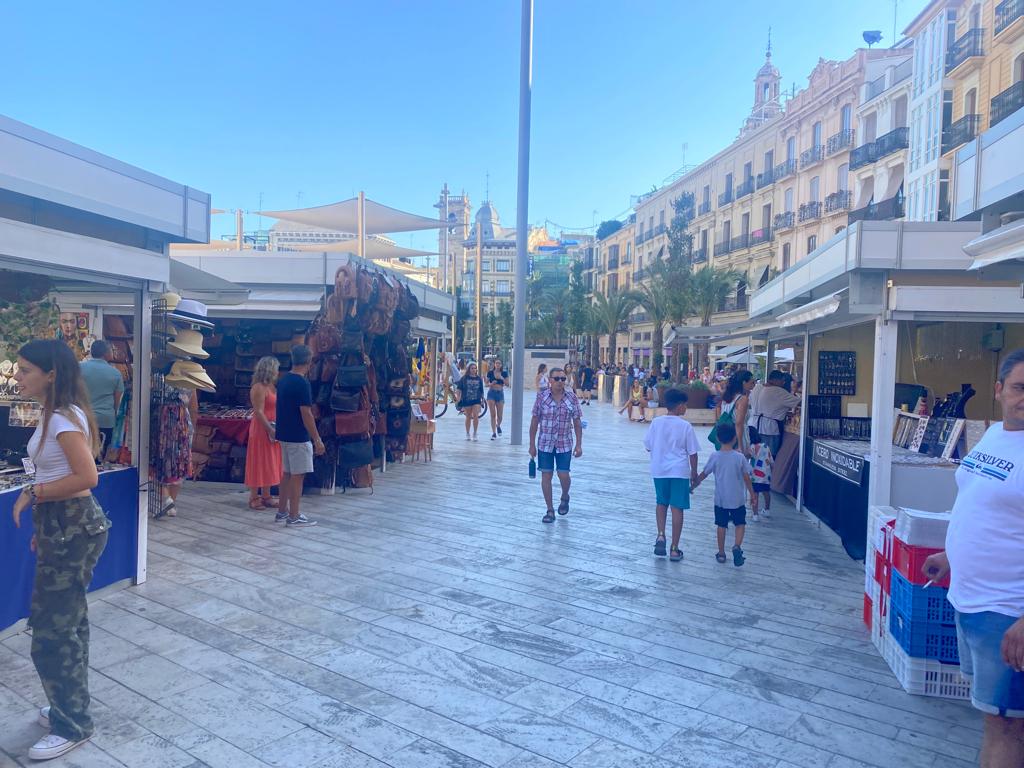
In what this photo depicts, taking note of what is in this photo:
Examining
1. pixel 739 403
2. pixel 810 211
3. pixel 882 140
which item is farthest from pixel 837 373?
pixel 810 211

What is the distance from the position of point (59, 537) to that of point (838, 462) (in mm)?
6358

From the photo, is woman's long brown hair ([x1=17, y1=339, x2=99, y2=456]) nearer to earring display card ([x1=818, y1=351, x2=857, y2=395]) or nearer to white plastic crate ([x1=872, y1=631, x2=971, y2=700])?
white plastic crate ([x1=872, y1=631, x2=971, y2=700])

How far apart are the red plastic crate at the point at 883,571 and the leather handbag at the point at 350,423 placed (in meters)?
5.43

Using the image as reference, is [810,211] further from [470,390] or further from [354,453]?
[354,453]

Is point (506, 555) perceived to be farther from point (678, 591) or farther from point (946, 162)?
point (946, 162)

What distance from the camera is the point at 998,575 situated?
7.79ft

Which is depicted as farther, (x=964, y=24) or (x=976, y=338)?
(x=964, y=24)

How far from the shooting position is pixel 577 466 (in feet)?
37.9

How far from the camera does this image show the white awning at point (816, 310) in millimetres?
5922

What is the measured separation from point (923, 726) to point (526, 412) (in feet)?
62.9

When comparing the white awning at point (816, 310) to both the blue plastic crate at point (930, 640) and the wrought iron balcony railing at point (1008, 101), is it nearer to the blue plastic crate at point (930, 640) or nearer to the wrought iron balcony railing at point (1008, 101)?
the blue plastic crate at point (930, 640)

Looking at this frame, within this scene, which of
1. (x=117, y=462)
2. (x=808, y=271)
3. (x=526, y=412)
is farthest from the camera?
(x=526, y=412)

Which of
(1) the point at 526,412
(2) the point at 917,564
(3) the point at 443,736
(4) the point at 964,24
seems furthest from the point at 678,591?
(4) the point at 964,24

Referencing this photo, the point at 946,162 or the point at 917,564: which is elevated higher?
the point at 946,162
